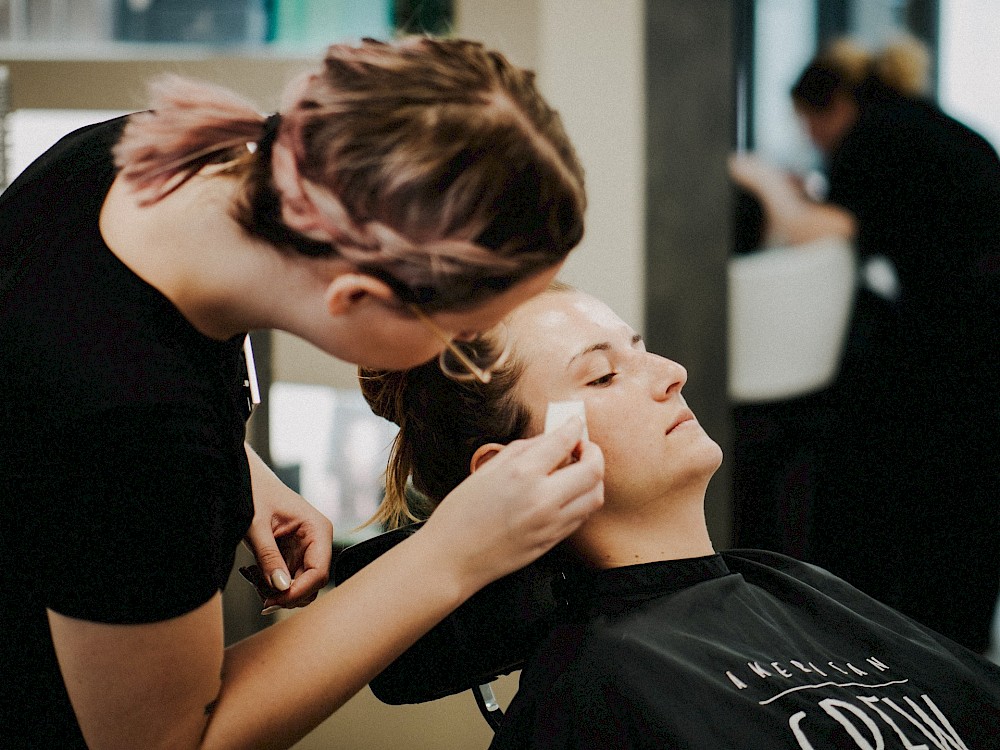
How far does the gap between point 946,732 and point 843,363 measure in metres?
1.55

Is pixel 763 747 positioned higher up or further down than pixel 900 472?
higher up

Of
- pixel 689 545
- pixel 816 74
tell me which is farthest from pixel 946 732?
pixel 816 74

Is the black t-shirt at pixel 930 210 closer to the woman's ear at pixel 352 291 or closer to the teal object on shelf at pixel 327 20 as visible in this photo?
the teal object on shelf at pixel 327 20

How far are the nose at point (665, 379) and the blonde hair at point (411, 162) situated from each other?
0.45 meters

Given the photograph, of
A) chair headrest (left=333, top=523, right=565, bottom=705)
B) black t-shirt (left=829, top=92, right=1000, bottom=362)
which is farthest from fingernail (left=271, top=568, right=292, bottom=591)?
black t-shirt (left=829, top=92, right=1000, bottom=362)

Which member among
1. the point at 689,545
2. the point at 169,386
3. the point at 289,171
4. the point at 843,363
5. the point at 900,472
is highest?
the point at 289,171

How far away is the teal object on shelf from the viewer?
7.06 ft

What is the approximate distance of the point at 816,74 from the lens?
2.49m

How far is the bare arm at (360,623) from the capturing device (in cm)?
81

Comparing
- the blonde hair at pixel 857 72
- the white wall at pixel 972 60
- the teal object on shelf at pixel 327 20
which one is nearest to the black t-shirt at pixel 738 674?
the teal object on shelf at pixel 327 20

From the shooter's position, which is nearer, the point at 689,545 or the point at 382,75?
the point at 382,75

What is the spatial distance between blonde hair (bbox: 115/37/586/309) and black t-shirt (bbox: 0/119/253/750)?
88 mm

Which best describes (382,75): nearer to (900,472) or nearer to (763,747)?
(763,747)

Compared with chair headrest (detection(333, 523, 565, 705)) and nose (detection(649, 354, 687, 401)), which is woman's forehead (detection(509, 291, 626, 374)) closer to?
Result: nose (detection(649, 354, 687, 401))
